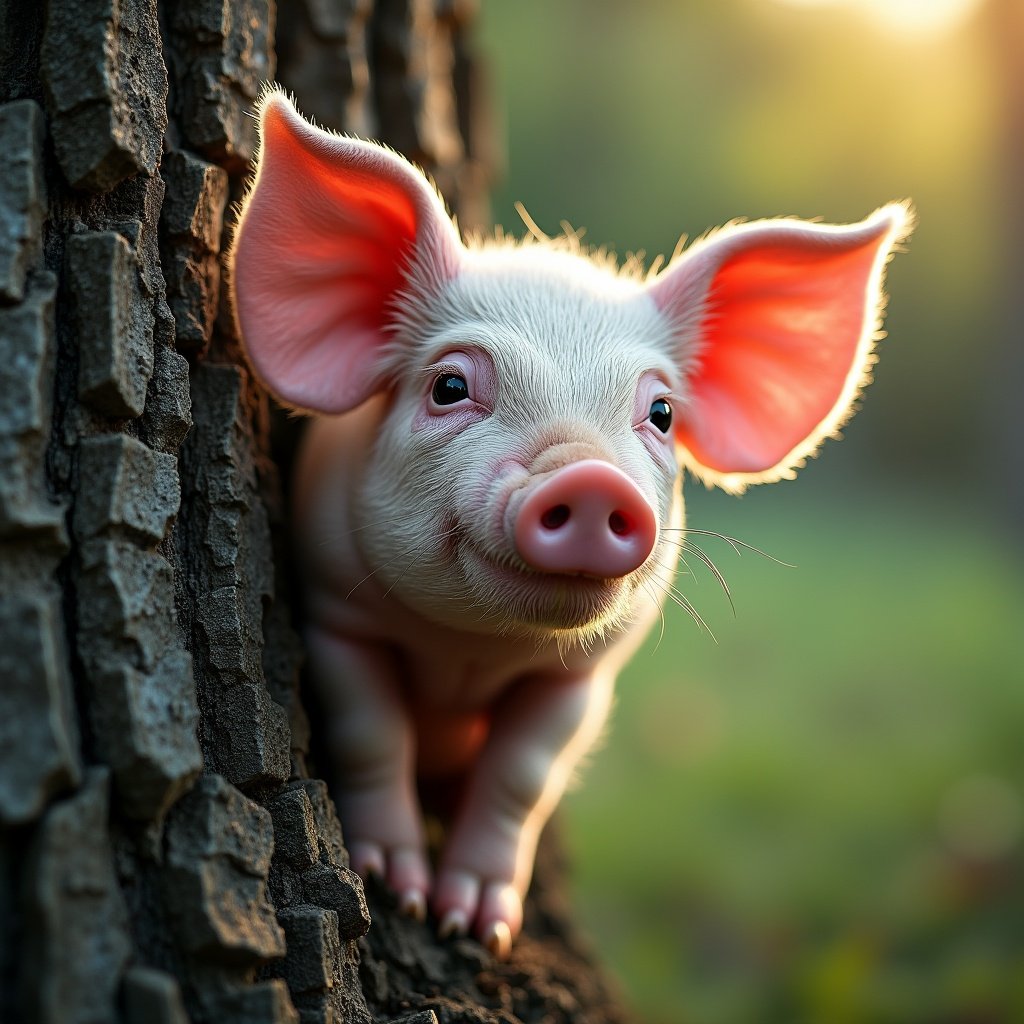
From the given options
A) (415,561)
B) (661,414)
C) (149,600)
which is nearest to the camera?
(149,600)

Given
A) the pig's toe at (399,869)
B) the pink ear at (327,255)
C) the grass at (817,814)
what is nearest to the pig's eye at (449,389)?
the pink ear at (327,255)

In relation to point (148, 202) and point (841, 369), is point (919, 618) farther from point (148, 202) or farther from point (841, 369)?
point (148, 202)

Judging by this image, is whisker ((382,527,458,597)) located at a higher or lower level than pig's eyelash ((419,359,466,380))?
lower

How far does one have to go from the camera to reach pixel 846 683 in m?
5.81

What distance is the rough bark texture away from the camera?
1382 mm

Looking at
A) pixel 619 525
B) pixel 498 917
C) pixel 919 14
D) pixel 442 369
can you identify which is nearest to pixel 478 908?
pixel 498 917

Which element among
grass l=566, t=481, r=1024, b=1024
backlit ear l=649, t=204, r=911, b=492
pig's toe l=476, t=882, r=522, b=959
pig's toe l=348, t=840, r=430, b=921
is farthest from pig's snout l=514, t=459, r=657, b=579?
grass l=566, t=481, r=1024, b=1024

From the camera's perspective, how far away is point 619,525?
1.83 metres

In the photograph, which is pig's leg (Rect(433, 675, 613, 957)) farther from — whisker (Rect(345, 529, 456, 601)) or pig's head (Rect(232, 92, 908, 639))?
whisker (Rect(345, 529, 456, 601))

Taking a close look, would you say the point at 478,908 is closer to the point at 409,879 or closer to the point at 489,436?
the point at 409,879

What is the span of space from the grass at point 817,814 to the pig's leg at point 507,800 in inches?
46.9

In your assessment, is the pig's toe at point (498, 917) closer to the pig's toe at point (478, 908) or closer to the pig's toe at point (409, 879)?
the pig's toe at point (478, 908)

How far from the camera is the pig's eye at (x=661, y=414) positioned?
2.18 m

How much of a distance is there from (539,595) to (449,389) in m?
0.44
